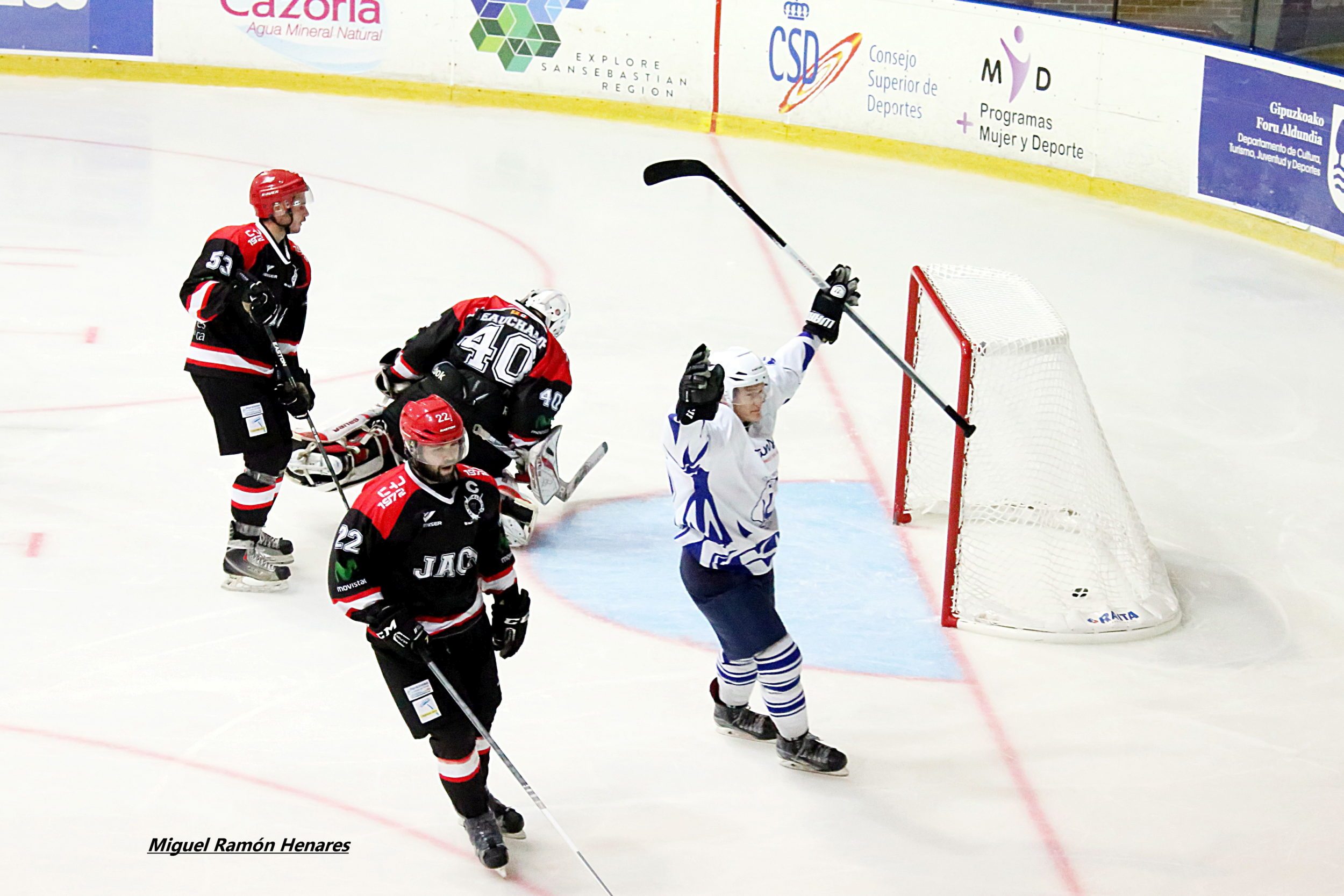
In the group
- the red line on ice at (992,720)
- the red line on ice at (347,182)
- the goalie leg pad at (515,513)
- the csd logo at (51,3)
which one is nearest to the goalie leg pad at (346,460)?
the goalie leg pad at (515,513)

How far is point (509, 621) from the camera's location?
392cm

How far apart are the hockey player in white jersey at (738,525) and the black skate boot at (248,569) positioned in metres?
1.70

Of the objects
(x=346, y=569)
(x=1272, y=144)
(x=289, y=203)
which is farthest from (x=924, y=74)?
(x=346, y=569)

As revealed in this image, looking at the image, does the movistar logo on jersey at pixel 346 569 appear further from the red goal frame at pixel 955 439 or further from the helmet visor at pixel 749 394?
the red goal frame at pixel 955 439

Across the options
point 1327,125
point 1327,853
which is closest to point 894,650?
point 1327,853

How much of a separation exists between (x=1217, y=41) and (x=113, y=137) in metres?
7.44

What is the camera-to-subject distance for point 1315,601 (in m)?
5.62

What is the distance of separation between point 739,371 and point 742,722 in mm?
1073

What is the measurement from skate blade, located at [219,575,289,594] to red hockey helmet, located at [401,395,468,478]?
1.86 metres

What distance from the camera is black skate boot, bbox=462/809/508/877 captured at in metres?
3.92

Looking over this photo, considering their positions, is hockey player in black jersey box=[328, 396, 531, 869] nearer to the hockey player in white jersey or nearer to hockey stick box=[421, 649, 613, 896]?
hockey stick box=[421, 649, 613, 896]

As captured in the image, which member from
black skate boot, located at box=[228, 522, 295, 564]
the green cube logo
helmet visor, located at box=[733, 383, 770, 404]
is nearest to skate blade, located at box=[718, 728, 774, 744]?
helmet visor, located at box=[733, 383, 770, 404]

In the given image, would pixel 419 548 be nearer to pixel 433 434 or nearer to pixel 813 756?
pixel 433 434

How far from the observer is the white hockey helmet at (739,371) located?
165 inches
